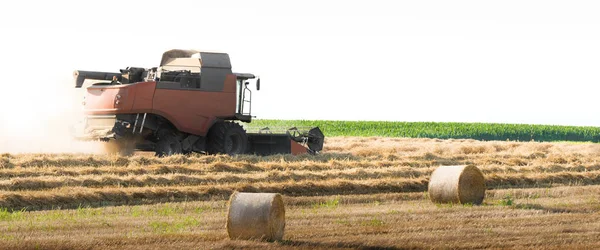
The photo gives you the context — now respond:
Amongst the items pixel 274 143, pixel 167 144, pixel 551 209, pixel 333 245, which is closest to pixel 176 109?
pixel 167 144

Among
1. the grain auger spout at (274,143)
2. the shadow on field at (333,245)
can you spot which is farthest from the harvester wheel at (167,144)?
the shadow on field at (333,245)

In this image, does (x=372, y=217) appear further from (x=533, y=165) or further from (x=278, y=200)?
(x=533, y=165)

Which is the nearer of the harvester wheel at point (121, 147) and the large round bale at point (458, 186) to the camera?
the large round bale at point (458, 186)

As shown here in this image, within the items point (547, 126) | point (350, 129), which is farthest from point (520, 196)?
point (547, 126)

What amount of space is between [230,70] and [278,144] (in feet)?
8.38

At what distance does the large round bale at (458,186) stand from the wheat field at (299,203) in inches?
11.8

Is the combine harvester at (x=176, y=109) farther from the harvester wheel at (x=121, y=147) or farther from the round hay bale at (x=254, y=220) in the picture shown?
the round hay bale at (x=254, y=220)

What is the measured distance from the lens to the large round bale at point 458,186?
16484 mm

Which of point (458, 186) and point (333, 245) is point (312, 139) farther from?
point (333, 245)

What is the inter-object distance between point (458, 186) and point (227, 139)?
10.7 m

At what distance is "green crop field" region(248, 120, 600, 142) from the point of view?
62969 millimetres

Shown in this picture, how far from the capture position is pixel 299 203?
16.4 meters

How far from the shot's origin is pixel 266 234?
11805 mm

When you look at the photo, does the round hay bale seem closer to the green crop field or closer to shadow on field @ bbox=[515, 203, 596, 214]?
shadow on field @ bbox=[515, 203, 596, 214]
